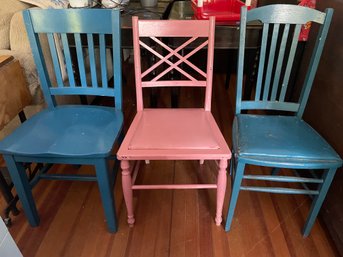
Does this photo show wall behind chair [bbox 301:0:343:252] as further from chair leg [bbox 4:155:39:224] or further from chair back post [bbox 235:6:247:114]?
chair leg [bbox 4:155:39:224]

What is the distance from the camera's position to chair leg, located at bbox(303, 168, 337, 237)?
1111mm

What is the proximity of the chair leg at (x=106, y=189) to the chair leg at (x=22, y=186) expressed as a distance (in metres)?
0.38

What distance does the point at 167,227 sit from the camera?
138 centimetres

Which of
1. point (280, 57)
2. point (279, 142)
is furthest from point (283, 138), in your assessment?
point (280, 57)

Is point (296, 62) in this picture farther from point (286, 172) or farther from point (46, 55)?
point (46, 55)

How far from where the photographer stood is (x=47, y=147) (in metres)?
1.12

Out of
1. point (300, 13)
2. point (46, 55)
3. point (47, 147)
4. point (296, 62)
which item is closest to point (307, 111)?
point (296, 62)

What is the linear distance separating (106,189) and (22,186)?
415 millimetres

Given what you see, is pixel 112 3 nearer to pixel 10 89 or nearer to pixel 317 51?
pixel 10 89

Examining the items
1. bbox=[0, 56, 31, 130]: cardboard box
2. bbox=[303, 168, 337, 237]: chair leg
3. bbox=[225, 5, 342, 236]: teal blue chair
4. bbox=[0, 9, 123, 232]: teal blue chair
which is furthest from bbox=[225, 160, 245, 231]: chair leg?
bbox=[0, 56, 31, 130]: cardboard box

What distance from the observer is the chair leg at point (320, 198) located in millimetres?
1111

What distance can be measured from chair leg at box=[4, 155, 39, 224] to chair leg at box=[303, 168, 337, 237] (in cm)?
137

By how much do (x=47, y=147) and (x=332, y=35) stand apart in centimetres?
146

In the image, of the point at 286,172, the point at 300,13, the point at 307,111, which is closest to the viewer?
the point at 300,13
